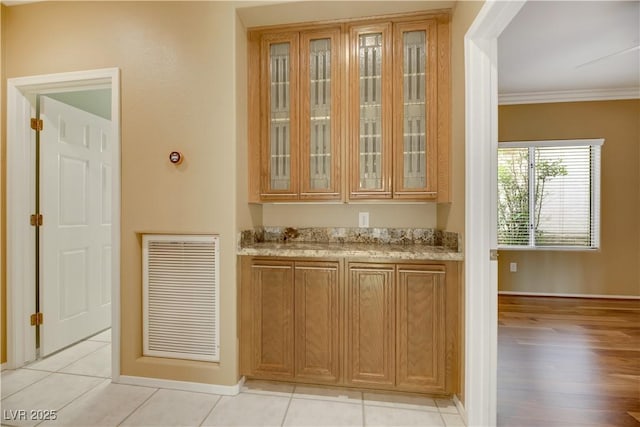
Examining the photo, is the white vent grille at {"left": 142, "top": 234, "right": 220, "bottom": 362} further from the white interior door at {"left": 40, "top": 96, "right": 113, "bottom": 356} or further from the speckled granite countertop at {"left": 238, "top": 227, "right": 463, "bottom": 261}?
the white interior door at {"left": 40, "top": 96, "right": 113, "bottom": 356}

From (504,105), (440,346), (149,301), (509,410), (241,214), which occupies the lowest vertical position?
(509,410)

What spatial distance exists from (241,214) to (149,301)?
929mm

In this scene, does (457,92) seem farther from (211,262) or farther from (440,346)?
(211,262)

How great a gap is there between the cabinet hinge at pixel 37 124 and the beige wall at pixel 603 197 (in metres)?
5.23

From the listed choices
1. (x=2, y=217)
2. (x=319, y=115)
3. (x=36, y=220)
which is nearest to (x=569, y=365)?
(x=319, y=115)

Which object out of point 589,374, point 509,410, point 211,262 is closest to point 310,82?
point 211,262

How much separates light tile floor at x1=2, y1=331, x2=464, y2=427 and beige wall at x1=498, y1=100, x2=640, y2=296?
11.4ft

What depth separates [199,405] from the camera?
201 centimetres

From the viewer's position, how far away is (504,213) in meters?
4.56

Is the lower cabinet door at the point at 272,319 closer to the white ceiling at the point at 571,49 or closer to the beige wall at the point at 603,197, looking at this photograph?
the white ceiling at the point at 571,49

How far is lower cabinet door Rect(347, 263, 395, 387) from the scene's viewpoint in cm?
206

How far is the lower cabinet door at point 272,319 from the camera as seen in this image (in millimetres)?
2160

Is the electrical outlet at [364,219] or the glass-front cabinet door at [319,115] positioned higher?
the glass-front cabinet door at [319,115]

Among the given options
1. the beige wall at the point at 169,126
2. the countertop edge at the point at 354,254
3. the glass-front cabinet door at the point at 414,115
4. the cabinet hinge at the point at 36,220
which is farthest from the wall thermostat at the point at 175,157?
the glass-front cabinet door at the point at 414,115
